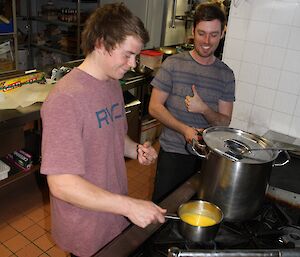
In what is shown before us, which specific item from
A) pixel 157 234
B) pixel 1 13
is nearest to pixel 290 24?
pixel 157 234

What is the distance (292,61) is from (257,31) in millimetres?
300

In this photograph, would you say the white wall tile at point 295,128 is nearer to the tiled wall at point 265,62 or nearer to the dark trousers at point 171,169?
the tiled wall at point 265,62

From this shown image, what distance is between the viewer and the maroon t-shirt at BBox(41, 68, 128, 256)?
1.04 m

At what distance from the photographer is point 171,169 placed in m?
1.92

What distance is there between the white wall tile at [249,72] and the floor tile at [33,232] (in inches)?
70.2

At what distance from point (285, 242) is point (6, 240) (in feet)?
6.33

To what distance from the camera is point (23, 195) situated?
2.87 m

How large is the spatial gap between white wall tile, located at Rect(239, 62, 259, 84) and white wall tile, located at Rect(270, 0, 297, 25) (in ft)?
1.04

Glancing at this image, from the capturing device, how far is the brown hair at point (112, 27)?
3.58 ft

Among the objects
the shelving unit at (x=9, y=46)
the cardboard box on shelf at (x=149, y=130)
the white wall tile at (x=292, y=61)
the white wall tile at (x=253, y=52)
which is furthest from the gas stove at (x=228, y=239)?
the shelving unit at (x=9, y=46)

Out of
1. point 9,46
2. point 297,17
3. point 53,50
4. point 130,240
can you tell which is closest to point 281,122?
point 297,17

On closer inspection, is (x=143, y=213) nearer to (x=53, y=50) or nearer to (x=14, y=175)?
(x=14, y=175)

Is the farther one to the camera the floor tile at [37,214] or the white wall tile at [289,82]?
the floor tile at [37,214]

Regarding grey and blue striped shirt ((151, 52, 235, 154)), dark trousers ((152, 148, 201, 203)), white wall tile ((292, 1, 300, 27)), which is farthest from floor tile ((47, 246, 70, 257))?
white wall tile ((292, 1, 300, 27))
